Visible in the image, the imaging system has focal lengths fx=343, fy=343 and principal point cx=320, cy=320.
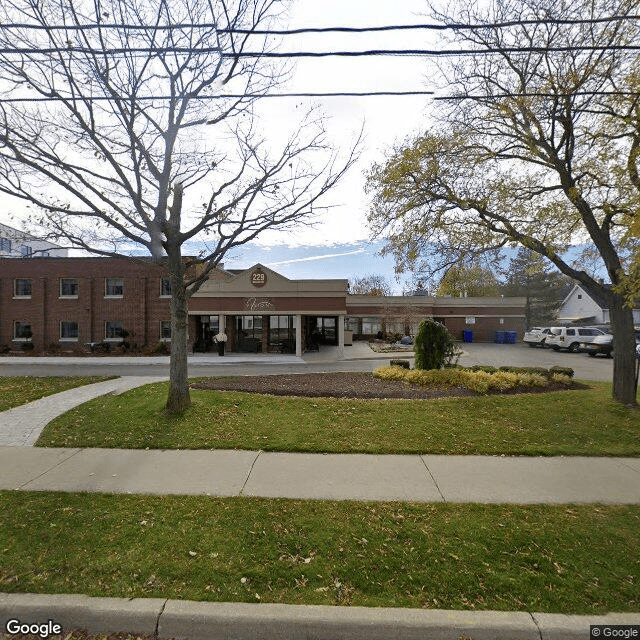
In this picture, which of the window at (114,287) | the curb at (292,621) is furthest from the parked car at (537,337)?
the window at (114,287)

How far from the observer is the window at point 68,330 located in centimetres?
2444

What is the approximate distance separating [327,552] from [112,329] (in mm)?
26014

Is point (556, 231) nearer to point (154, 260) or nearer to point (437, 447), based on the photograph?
point (437, 447)

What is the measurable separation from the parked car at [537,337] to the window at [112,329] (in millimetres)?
32953

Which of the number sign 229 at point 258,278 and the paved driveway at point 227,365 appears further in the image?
the number sign 229 at point 258,278

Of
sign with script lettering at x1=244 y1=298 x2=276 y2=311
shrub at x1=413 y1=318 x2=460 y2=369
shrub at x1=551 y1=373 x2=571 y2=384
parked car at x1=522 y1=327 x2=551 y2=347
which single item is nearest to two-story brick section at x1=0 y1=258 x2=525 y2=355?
sign with script lettering at x1=244 y1=298 x2=276 y2=311

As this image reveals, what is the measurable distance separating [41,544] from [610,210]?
1112 cm

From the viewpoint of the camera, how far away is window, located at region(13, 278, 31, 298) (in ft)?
80.5

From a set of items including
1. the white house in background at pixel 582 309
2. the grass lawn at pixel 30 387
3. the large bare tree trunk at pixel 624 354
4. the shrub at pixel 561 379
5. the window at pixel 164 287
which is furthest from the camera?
the white house in background at pixel 582 309

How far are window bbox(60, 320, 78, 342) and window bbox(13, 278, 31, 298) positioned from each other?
3281mm

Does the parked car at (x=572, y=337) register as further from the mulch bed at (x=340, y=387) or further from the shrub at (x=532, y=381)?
the shrub at (x=532, y=381)

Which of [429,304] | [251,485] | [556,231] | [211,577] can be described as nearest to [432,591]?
[211,577]

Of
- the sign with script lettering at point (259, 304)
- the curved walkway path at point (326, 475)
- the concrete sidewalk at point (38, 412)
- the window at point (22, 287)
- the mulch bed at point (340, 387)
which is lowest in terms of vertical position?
the curved walkway path at point (326, 475)

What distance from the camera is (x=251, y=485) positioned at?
14.6 feet
